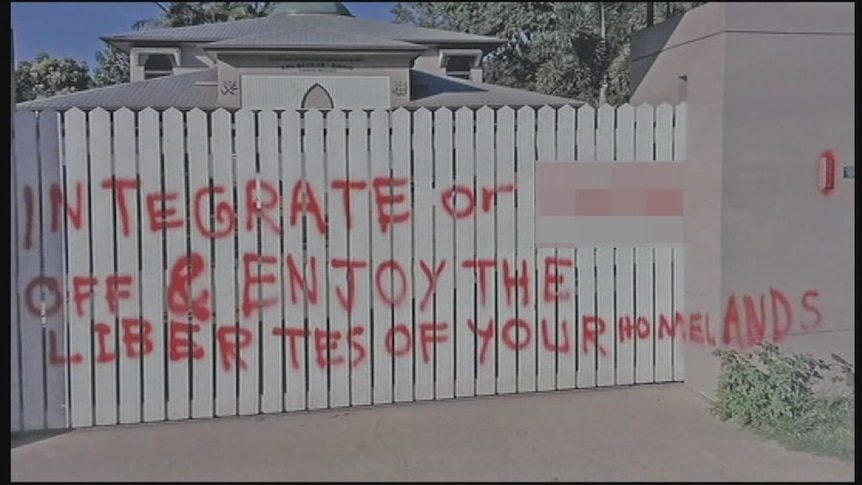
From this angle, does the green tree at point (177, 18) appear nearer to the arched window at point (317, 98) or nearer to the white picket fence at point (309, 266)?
the arched window at point (317, 98)

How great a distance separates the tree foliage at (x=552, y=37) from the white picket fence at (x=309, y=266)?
955 centimetres

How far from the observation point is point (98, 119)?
4500 mm

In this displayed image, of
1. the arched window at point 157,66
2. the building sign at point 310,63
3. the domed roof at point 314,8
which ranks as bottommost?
the building sign at point 310,63

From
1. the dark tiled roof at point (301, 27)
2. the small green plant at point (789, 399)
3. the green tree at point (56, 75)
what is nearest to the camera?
the small green plant at point (789, 399)

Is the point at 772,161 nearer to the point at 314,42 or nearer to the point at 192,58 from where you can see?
the point at 314,42

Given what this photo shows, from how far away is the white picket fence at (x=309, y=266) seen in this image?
4.54 m

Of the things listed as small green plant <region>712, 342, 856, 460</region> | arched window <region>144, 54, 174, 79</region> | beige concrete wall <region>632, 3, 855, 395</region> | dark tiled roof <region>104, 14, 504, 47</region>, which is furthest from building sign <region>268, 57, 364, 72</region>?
small green plant <region>712, 342, 856, 460</region>

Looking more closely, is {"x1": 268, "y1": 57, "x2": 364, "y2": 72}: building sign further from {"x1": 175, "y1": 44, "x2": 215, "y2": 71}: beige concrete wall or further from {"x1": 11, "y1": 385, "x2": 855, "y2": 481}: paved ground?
{"x1": 11, "y1": 385, "x2": 855, "y2": 481}: paved ground

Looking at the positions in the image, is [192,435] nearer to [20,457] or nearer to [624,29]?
[20,457]

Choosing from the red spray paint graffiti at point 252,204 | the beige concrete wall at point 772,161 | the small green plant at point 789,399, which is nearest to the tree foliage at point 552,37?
the beige concrete wall at point 772,161

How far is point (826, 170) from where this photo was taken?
5.10 m

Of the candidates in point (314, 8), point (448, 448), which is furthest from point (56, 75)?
point (448, 448)

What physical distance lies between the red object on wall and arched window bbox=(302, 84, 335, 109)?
27.1 ft

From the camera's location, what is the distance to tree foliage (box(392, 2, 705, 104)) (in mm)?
14742
